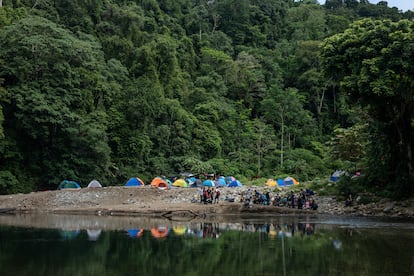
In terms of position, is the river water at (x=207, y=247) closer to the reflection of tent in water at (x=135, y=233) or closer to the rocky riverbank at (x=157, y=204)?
the reflection of tent in water at (x=135, y=233)

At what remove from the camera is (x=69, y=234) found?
19.1m

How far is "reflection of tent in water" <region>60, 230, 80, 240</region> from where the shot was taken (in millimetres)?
18094

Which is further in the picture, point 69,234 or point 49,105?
point 49,105

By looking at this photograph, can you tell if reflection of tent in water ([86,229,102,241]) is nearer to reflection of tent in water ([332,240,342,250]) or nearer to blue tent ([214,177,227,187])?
reflection of tent in water ([332,240,342,250])

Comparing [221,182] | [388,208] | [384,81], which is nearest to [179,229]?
[384,81]

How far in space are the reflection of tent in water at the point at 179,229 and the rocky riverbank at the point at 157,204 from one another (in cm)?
490

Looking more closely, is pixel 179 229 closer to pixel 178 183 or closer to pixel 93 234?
pixel 93 234

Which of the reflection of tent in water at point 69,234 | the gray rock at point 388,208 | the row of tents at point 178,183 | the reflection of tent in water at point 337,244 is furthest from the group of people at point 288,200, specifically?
the reflection of tent in water at point 337,244

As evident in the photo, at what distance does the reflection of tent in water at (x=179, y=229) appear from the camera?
785 inches

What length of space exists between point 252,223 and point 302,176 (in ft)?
109

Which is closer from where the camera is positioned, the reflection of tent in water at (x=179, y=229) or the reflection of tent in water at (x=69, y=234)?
the reflection of tent in water at (x=69, y=234)

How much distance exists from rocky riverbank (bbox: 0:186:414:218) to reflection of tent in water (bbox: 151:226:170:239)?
214 inches

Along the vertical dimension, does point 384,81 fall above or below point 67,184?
above

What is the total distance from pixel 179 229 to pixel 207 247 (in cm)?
561
